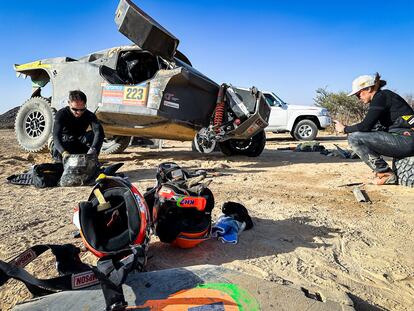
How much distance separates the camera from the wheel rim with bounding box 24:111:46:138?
6.71m

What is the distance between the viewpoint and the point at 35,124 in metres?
6.76

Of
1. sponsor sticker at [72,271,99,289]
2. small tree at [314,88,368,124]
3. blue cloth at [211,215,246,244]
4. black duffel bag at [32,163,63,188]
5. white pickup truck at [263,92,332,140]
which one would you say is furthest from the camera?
small tree at [314,88,368,124]

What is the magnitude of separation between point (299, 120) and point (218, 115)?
6.68m

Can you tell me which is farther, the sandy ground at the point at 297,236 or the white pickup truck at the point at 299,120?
the white pickup truck at the point at 299,120

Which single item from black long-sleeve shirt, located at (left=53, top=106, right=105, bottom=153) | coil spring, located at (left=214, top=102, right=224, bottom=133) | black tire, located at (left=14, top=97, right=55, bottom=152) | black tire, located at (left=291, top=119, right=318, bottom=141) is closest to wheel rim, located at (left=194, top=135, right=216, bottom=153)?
coil spring, located at (left=214, top=102, right=224, bottom=133)

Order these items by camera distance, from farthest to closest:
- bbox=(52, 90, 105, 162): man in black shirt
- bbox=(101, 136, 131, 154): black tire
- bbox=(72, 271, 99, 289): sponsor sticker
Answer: bbox=(101, 136, 131, 154): black tire → bbox=(52, 90, 105, 162): man in black shirt → bbox=(72, 271, 99, 289): sponsor sticker

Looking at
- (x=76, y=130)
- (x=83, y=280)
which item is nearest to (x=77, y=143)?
(x=76, y=130)

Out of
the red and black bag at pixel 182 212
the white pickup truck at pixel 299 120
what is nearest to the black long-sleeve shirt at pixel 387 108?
the red and black bag at pixel 182 212

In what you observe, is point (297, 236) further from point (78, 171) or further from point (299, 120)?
point (299, 120)

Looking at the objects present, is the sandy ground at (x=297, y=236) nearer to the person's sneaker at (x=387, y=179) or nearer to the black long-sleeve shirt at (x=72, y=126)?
the person's sneaker at (x=387, y=179)

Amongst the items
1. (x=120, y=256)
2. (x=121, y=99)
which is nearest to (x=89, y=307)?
(x=120, y=256)

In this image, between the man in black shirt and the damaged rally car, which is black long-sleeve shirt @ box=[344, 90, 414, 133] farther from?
the man in black shirt

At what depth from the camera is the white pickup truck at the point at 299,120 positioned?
11.9 meters

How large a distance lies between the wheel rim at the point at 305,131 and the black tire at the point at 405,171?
752cm
